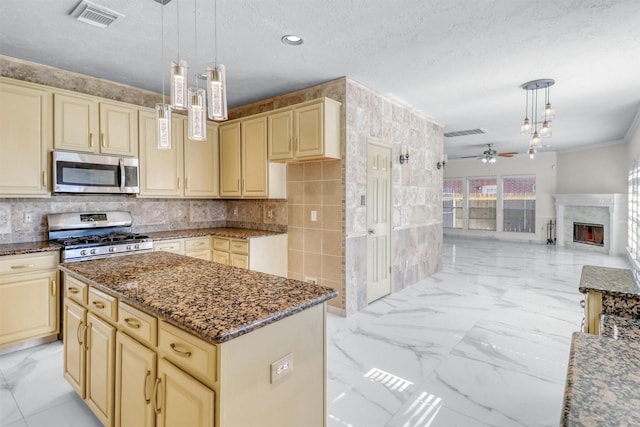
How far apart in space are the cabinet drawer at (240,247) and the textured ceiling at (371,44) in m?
1.87

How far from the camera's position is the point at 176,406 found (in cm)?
136

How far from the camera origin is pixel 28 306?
296 centimetres

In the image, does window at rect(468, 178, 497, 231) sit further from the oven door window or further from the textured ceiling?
the oven door window

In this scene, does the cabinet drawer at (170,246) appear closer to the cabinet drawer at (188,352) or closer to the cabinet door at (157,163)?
the cabinet door at (157,163)

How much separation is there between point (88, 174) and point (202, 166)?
1353 millimetres

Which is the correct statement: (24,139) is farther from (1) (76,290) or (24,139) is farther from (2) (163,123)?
(2) (163,123)

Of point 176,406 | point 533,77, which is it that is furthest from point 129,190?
point 533,77

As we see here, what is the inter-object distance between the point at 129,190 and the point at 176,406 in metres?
3.07

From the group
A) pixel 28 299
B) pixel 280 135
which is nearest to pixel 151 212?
pixel 28 299

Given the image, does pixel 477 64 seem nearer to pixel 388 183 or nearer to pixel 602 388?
pixel 388 183

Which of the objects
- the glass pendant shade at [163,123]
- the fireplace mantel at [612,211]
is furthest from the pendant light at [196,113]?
the fireplace mantel at [612,211]

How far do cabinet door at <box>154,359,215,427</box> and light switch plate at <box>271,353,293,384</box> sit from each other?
0.85 ft

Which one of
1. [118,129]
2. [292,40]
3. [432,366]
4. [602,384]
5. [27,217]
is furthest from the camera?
[118,129]

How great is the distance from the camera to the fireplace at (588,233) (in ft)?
27.5
